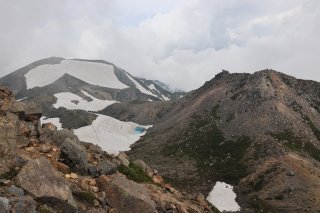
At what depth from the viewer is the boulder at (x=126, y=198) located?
22422mm

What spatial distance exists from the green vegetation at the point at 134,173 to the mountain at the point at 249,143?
74.1 meters

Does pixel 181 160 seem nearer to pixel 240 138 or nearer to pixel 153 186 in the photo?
pixel 240 138

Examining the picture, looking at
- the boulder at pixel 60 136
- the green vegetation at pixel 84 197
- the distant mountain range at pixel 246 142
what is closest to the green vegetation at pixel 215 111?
the distant mountain range at pixel 246 142

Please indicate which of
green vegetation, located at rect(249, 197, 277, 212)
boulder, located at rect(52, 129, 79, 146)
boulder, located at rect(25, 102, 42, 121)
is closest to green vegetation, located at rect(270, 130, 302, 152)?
green vegetation, located at rect(249, 197, 277, 212)

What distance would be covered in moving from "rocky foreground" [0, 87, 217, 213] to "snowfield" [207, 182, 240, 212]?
236ft

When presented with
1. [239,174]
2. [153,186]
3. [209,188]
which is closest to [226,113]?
[239,174]

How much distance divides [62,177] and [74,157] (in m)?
3.25

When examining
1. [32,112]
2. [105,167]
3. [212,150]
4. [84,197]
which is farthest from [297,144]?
[84,197]

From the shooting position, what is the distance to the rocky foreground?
63.1 ft

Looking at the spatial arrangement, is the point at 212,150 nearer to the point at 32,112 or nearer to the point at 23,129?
the point at 32,112

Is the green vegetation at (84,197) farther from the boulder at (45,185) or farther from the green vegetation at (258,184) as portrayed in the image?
the green vegetation at (258,184)

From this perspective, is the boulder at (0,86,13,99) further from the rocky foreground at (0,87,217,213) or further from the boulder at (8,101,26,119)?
the boulder at (8,101,26,119)

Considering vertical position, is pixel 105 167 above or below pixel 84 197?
above

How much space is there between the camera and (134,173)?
91.9ft
